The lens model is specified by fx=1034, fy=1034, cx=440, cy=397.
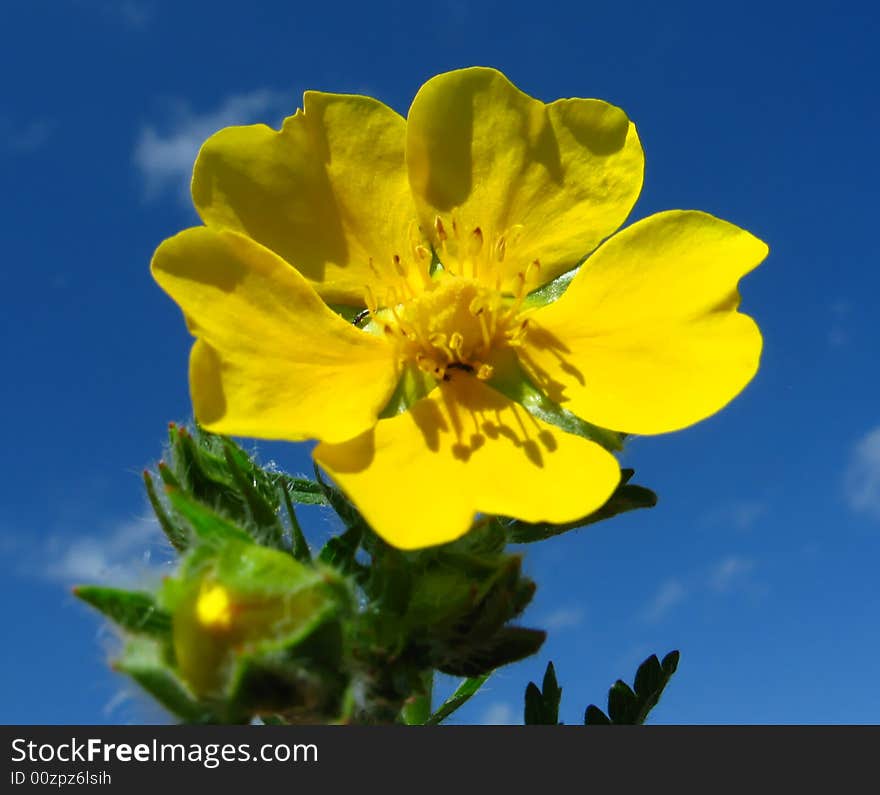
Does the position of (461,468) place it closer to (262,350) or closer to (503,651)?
(503,651)

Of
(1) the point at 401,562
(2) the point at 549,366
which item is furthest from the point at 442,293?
(1) the point at 401,562

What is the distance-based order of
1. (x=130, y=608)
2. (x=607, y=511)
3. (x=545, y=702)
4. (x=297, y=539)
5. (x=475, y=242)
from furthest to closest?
1. (x=545, y=702)
2. (x=475, y=242)
3. (x=607, y=511)
4. (x=297, y=539)
5. (x=130, y=608)

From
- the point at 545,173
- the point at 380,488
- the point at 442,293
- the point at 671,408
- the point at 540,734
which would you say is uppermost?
the point at 545,173

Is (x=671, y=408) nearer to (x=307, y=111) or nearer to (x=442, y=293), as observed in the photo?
(x=442, y=293)

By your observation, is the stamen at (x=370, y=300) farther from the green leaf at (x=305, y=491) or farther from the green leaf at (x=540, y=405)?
the green leaf at (x=305, y=491)

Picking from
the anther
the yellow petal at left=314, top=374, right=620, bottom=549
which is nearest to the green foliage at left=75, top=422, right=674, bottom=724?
the yellow petal at left=314, top=374, right=620, bottom=549

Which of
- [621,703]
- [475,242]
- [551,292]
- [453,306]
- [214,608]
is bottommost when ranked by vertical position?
[214,608]

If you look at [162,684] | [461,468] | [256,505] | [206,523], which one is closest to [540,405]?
[461,468]
